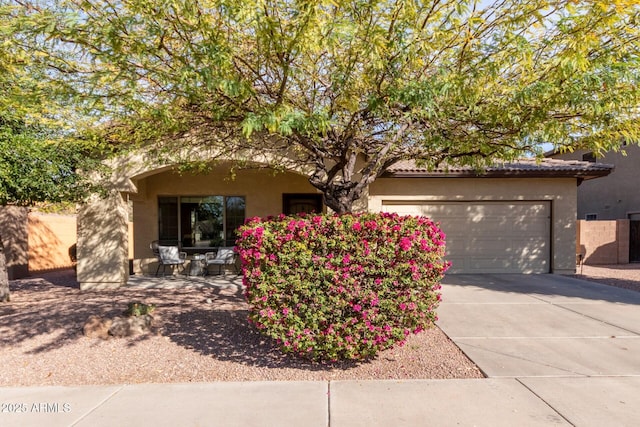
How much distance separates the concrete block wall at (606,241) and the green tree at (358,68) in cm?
1055

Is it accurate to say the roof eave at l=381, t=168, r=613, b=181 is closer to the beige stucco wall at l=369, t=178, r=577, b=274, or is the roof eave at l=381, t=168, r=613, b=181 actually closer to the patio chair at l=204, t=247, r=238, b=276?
the beige stucco wall at l=369, t=178, r=577, b=274

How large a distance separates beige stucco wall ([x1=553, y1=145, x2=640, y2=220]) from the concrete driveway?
10448mm

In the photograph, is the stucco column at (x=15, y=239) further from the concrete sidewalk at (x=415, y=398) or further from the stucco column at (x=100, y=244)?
the concrete sidewalk at (x=415, y=398)

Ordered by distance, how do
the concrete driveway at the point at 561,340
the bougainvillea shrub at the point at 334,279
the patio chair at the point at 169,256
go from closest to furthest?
the concrete driveway at the point at 561,340 → the bougainvillea shrub at the point at 334,279 → the patio chair at the point at 169,256

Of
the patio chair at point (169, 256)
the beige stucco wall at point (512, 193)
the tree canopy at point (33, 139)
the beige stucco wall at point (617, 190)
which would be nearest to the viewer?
the tree canopy at point (33, 139)

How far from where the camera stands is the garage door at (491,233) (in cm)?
1070

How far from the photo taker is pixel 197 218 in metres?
11.6

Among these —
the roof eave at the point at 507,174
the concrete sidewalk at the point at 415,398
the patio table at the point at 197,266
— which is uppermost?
the roof eave at the point at 507,174

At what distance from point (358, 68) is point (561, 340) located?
4.79 m

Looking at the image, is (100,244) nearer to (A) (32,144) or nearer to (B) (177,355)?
(A) (32,144)

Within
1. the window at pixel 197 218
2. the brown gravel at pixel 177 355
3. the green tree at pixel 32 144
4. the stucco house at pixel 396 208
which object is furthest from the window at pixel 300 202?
the green tree at pixel 32 144

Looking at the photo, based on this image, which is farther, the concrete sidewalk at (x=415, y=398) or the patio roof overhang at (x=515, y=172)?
the patio roof overhang at (x=515, y=172)

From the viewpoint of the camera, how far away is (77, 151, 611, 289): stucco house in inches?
360

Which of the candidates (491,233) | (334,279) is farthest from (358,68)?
(491,233)
